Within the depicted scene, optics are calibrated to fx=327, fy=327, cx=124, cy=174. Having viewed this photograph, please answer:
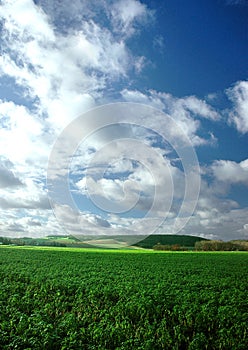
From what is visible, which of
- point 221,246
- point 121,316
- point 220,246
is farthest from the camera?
point 221,246

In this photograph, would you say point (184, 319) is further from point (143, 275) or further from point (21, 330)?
point (143, 275)

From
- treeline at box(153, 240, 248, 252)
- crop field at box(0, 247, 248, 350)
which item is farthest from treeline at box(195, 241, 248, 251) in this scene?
crop field at box(0, 247, 248, 350)

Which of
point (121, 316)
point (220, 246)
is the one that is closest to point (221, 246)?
point (220, 246)

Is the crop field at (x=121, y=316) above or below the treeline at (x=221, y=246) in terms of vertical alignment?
below

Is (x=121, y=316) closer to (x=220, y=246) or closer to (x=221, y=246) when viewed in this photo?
(x=220, y=246)

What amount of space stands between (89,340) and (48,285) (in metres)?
9.64

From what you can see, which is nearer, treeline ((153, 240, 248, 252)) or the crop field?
the crop field

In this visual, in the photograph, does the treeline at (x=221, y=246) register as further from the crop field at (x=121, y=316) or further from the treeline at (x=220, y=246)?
the crop field at (x=121, y=316)

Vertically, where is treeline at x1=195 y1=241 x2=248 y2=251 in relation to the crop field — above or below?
above

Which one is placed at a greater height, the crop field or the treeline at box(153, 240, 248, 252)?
the treeline at box(153, 240, 248, 252)

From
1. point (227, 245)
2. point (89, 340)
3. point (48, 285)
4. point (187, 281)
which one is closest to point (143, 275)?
point (187, 281)

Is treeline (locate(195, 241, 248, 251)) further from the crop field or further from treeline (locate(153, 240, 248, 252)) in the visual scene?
the crop field

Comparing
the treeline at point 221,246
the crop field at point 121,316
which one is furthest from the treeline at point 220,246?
the crop field at point 121,316

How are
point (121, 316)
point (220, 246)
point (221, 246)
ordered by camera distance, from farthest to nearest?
1. point (221, 246)
2. point (220, 246)
3. point (121, 316)
